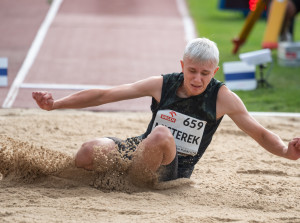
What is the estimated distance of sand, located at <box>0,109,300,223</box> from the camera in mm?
3492

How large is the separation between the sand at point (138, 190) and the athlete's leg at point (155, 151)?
0.19m

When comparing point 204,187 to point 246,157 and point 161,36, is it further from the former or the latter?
point 161,36

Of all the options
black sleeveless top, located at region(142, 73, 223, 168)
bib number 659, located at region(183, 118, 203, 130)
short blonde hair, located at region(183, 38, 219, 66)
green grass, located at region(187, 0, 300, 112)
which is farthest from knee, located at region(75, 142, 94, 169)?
green grass, located at region(187, 0, 300, 112)

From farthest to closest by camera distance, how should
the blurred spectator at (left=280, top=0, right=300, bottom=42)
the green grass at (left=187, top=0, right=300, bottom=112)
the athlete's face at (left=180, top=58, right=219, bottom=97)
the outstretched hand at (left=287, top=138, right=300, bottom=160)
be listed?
1. the blurred spectator at (left=280, top=0, right=300, bottom=42)
2. the green grass at (left=187, top=0, right=300, bottom=112)
3. the athlete's face at (left=180, top=58, right=219, bottom=97)
4. the outstretched hand at (left=287, top=138, right=300, bottom=160)

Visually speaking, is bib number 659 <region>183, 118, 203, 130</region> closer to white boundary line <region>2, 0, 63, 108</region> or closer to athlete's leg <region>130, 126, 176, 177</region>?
athlete's leg <region>130, 126, 176, 177</region>

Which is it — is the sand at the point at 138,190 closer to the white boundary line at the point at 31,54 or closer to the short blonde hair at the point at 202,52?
the short blonde hair at the point at 202,52

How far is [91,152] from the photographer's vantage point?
394 cm

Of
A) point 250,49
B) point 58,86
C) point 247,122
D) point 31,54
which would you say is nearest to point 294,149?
point 247,122

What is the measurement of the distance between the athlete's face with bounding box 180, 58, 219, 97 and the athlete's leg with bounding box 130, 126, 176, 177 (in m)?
0.35

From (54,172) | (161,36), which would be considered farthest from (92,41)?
(54,172)

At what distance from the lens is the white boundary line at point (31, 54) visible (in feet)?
23.1

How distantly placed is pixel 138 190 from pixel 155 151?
352mm

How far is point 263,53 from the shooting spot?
7566 millimetres

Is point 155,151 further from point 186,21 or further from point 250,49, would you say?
point 186,21
